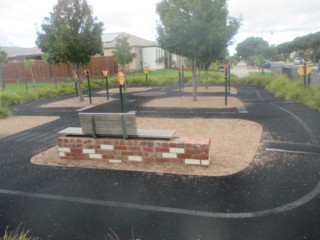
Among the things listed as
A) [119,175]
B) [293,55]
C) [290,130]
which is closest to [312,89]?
[290,130]

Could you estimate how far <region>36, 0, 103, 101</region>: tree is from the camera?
1405cm

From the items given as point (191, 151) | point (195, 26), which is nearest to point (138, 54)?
point (195, 26)

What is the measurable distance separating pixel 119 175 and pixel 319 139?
4.91m

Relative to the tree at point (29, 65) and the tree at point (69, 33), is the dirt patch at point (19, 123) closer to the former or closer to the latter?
the tree at point (69, 33)

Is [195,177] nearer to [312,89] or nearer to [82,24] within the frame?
[312,89]

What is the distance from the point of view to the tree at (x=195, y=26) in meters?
12.0

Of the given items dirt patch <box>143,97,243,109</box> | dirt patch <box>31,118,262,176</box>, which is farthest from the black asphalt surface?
dirt patch <box>143,97,243,109</box>

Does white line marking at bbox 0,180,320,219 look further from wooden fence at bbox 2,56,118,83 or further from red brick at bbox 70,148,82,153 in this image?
wooden fence at bbox 2,56,118,83

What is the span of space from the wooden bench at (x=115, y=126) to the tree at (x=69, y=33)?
30.2 feet

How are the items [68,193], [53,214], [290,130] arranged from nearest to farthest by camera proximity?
[53,214] → [68,193] → [290,130]

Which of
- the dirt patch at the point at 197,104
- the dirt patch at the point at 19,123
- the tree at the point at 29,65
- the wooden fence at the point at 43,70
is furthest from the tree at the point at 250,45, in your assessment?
the dirt patch at the point at 19,123

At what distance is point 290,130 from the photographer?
27.0ft

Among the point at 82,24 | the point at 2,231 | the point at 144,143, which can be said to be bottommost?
the point at 2,231

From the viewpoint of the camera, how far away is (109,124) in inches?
230
